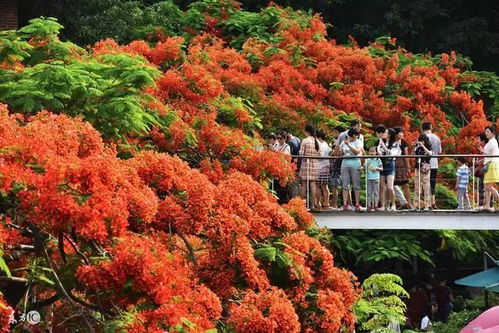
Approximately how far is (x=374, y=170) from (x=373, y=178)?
0.42 ft

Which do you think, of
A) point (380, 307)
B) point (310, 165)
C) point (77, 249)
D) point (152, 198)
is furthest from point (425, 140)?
point (77, 249)

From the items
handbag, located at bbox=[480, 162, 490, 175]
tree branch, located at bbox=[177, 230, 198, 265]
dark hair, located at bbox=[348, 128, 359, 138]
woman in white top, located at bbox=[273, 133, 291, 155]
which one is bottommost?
tree branch, located at bbox=[177, 230, 198, 265]

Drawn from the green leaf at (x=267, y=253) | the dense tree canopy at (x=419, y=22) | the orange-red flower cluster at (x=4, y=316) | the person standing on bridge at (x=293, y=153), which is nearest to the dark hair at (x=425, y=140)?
the person standing on bridge at (x=293, y=153)

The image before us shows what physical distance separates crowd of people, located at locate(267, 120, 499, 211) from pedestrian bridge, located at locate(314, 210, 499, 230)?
11 cm

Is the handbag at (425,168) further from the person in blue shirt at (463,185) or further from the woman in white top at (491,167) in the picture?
the woman in white top at (491,167)

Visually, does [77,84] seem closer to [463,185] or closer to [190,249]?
[190,249]

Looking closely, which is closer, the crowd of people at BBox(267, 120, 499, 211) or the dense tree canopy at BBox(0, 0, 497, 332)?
the dense tree canopy at BBox(0, 0, 497, 332)

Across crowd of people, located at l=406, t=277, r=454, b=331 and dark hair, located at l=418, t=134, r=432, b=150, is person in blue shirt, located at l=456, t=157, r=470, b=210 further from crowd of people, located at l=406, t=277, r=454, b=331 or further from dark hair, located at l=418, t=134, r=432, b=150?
crowd of people, located at l=406, t=277, r=454, b=331

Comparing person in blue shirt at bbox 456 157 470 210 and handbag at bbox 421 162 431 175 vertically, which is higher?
handbag at bbox 421 162 431 175

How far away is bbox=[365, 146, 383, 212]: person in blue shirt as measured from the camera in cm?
1750

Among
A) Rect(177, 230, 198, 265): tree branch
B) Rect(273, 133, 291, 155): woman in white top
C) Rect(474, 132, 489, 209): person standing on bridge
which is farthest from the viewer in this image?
Rect(474, 132, 489, 209): person standing on bridge

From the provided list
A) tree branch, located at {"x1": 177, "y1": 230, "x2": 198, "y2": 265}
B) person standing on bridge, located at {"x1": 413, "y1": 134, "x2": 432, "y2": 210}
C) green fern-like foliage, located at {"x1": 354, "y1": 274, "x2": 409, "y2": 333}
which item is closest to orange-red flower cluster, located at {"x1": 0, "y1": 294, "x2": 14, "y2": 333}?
tree branch, located at {"x1": 177, "y1": 230, "x2": 198, "y2": 265}

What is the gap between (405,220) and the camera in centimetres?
1798

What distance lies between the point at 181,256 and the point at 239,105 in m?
6.09
